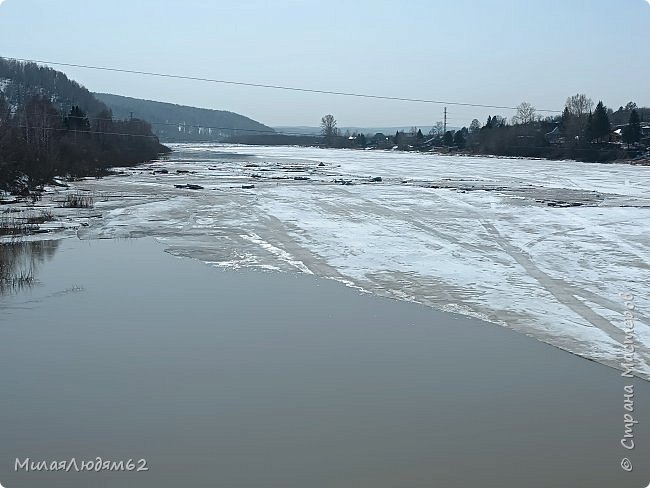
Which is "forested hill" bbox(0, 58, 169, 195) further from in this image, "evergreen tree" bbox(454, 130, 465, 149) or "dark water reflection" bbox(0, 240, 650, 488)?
"evergreen tree" bbox(454, 130, 465, 149)

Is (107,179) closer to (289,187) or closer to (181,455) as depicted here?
(289,187)

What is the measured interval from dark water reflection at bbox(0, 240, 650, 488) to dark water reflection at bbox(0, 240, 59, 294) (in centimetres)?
144

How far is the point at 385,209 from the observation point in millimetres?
24109

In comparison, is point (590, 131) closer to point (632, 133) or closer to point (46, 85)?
point (632, 133)

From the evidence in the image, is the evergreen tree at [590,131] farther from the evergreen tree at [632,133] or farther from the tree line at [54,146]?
the tree line at [54,146]

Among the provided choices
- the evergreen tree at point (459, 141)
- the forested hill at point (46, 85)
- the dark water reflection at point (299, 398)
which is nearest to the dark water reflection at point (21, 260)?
the dark water reflection at point (299, 398)

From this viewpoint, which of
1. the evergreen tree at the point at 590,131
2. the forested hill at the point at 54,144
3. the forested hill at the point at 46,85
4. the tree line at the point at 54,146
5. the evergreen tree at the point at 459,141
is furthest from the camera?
the forested hill at the point at 46,85

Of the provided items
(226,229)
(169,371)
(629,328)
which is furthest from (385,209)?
(169,371)

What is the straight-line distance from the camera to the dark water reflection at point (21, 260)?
1249 centimetres

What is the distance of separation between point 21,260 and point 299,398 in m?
9.98

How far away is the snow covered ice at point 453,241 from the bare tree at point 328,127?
5109 inches

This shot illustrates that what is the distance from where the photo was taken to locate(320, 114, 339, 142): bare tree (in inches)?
6339

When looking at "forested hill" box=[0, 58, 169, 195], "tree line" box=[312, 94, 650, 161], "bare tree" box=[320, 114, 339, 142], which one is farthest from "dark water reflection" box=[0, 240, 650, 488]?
"bare tree" box=[320, 114, 339, 142]

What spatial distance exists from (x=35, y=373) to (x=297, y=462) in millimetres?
3858
